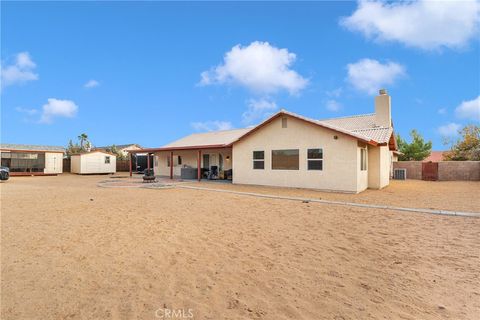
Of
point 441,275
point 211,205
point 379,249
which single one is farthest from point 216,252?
point 211,205

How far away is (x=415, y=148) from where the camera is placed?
34.8 meters

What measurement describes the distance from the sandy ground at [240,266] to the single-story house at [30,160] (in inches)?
1030

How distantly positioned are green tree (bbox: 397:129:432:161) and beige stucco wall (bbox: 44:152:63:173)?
136 feet

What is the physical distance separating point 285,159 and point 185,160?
12.2 m

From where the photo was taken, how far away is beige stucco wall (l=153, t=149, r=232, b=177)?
23000mm

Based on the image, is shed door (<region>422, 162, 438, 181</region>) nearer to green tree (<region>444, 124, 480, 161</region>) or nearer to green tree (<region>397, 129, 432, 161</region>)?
green tree (<region>444, 124, 480, 161</region>)

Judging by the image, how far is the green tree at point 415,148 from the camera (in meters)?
34.7

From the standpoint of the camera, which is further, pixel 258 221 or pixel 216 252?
pixel 258 221

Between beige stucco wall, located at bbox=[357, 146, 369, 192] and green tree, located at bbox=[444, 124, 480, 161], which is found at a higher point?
green tree, located at bbox=[444, 124, 480, 161]

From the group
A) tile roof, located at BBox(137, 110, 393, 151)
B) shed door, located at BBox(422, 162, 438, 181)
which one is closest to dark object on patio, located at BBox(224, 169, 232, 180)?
tile roof, located at BBox(137, 110, 393, 151)

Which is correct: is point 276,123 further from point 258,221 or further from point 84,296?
point 84,296

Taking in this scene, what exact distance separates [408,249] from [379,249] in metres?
0.57

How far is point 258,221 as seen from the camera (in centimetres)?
754

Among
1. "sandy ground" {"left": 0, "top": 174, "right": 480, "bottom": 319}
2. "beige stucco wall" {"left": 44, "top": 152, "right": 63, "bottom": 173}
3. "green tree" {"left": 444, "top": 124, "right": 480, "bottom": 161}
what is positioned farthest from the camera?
"beige stucco wall" {"left": 44, "top": 152, "right": 63, "bottom": 173}
